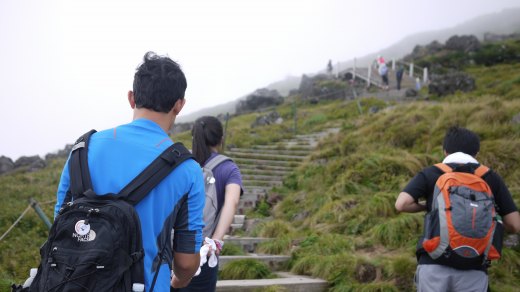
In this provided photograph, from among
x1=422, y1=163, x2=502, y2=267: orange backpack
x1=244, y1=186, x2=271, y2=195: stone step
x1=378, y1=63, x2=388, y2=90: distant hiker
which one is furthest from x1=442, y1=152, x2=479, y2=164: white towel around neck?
x1=378, y1=63, x2=388, y2=90: distant hiker

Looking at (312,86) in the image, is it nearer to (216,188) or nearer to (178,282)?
(216,188)

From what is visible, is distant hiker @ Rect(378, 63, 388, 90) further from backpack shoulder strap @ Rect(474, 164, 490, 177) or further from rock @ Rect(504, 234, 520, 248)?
backpack shoulder strap @ Rect(474, 164, 490, 177)

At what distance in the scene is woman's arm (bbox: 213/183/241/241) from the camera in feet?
8.65

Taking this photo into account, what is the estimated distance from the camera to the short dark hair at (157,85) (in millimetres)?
1802

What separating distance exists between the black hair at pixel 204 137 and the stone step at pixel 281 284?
6.93ft

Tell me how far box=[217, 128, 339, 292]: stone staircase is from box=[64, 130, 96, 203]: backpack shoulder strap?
311cm

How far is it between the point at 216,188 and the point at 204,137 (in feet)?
1.13

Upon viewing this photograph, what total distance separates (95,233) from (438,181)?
2.20 metres

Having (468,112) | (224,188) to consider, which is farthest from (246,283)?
(468,112)

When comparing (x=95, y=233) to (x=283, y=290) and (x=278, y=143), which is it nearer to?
(x=283, y=290)

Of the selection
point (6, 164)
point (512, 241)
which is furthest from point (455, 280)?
point (6, 164)

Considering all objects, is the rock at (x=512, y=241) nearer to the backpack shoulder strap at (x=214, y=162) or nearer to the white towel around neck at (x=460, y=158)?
the white towel around neck at (x=460, y=158)

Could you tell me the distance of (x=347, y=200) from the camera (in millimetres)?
7539

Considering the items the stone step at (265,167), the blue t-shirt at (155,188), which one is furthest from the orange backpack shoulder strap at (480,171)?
the stone step at (265,167)
